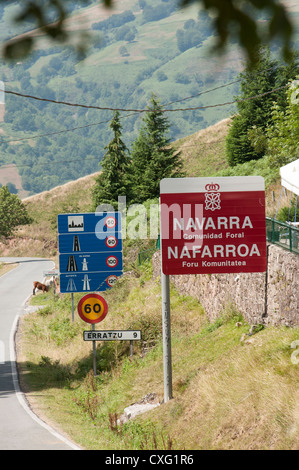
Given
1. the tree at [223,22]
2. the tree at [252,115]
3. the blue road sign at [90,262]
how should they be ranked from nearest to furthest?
the tree at [223,22] < the blue road sign at [90,262] < the tree at [252,115]

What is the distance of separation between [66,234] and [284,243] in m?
9.37

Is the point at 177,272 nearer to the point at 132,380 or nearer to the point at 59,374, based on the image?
the point at 132,380

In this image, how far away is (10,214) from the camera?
6812 centimetres

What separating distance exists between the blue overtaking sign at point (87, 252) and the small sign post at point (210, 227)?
9.37 metres

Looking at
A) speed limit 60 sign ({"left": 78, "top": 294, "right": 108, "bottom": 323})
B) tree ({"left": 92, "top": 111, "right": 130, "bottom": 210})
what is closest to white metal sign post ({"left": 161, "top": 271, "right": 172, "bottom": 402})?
speed limit 60 sign ({"left": 78, "top": 294, "right": 108, "bottom": 323})

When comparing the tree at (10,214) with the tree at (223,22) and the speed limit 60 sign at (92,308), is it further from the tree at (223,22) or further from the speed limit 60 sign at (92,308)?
the tree at (223,22)

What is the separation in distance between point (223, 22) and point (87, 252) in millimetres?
17732

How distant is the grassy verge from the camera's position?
29.7 feet

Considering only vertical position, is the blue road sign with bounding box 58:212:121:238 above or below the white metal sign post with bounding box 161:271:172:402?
above

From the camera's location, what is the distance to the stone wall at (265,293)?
39.1 feet

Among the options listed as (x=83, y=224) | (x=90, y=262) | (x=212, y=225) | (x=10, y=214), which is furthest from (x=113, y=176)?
(x=212, y=225)

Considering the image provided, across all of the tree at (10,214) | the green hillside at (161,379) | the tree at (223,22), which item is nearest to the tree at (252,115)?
the green hillside at (161,379)

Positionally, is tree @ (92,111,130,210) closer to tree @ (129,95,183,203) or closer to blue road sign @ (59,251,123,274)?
tree @ (129,95,183,203)

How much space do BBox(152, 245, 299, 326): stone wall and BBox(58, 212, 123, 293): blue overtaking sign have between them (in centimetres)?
524
